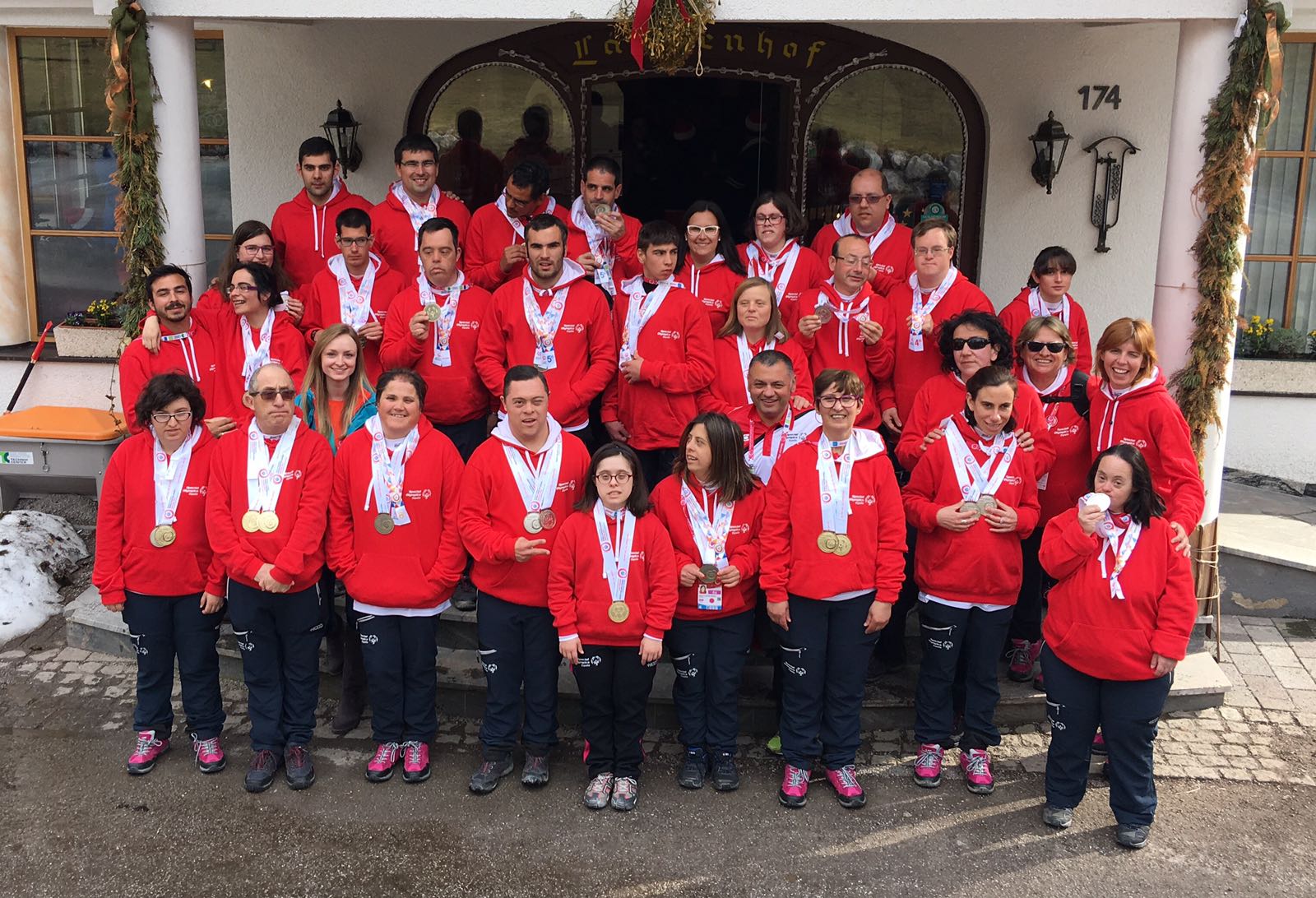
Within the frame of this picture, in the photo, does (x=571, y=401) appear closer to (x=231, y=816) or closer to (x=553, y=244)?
(x=553, y=244)

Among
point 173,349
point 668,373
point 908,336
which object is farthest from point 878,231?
point 173,349

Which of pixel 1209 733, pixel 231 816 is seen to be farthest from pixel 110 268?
pixel 1209 733

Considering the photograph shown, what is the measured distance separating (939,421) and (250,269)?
11.0ft

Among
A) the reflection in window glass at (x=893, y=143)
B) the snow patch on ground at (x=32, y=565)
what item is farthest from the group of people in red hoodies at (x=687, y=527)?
the reflection in window glass at (x=893, y=143)

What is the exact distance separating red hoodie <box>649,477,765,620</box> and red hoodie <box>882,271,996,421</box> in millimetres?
1249

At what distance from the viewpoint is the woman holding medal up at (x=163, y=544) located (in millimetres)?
5027

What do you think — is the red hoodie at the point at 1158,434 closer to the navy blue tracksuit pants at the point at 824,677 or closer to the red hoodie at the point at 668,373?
the navy blue tracksuit pants at the point at 824,677

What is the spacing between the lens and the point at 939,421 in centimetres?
532

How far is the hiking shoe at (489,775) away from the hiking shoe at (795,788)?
1.12m

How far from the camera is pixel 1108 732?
473 cm

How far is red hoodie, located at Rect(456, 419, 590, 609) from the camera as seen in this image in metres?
4.88

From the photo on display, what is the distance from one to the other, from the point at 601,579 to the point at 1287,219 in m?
6.58

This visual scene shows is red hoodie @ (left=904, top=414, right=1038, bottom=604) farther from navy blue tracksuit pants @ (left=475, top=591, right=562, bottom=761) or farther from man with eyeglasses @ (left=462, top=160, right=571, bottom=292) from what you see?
man with eyeglasses @ (left=462, top=160, right=571, bottom=292)

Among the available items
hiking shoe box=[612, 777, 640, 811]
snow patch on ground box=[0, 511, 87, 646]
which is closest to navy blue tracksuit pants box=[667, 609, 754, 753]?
hiking shoe box=[612, 777, 640, 811]
